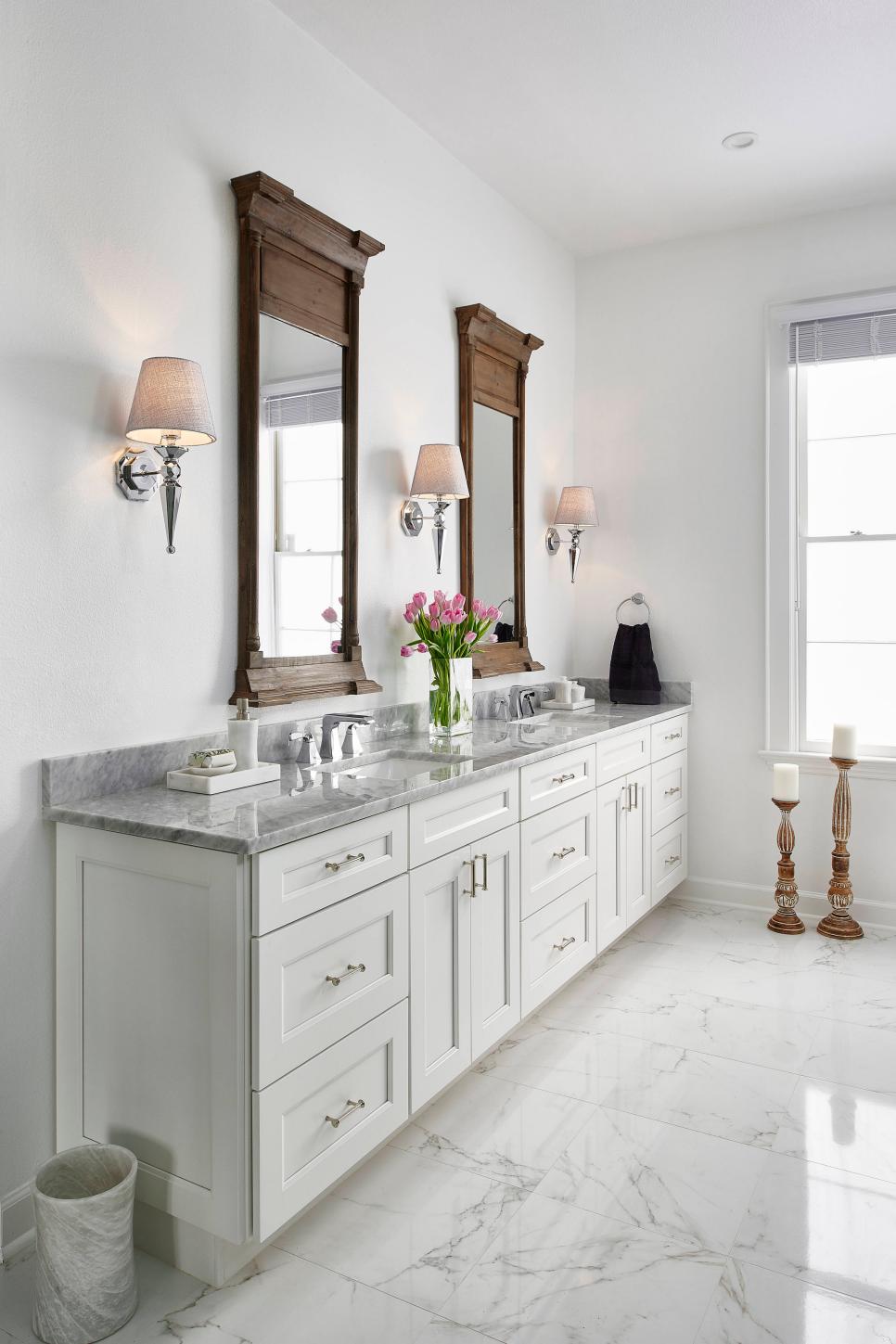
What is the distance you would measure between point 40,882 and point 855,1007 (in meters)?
2.46

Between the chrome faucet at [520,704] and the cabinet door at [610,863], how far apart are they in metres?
0.47

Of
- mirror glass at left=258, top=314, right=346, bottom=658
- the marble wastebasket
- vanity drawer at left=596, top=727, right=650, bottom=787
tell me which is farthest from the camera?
vanity drawer at left=596, top=727, right=650, bottom=787

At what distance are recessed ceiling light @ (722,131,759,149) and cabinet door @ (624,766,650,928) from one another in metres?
2.21

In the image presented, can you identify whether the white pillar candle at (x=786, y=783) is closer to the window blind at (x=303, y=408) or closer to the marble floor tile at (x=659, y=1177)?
the marble floor tile at (x=659, y=1177)

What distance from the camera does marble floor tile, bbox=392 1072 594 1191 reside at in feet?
7.05

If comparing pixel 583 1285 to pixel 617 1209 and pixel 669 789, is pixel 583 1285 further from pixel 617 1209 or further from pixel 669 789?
pixel 669 789

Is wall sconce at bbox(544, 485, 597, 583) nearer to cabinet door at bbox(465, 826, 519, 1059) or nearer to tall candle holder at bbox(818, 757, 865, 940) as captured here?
tall candle holder at bbox(818, 757, 865, 940)

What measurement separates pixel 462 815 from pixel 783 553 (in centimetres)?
223

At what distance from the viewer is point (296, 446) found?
2.52 meters

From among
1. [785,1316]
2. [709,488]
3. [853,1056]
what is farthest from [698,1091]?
[709,488]

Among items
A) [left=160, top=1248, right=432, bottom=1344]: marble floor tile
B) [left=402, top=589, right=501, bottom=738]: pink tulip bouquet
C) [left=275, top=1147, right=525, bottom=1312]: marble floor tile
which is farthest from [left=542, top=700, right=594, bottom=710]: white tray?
[left=160, top=1248, right=432, bottom=1344]: marble floor tile

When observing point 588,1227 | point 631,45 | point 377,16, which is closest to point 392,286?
point 377,16

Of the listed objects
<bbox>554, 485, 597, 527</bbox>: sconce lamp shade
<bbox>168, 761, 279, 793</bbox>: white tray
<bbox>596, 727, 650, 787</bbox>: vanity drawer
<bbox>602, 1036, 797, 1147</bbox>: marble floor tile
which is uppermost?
<bbox>554, 485, 597, 527</bbox>: sconce lamp shade

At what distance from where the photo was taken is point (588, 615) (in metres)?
4.31
